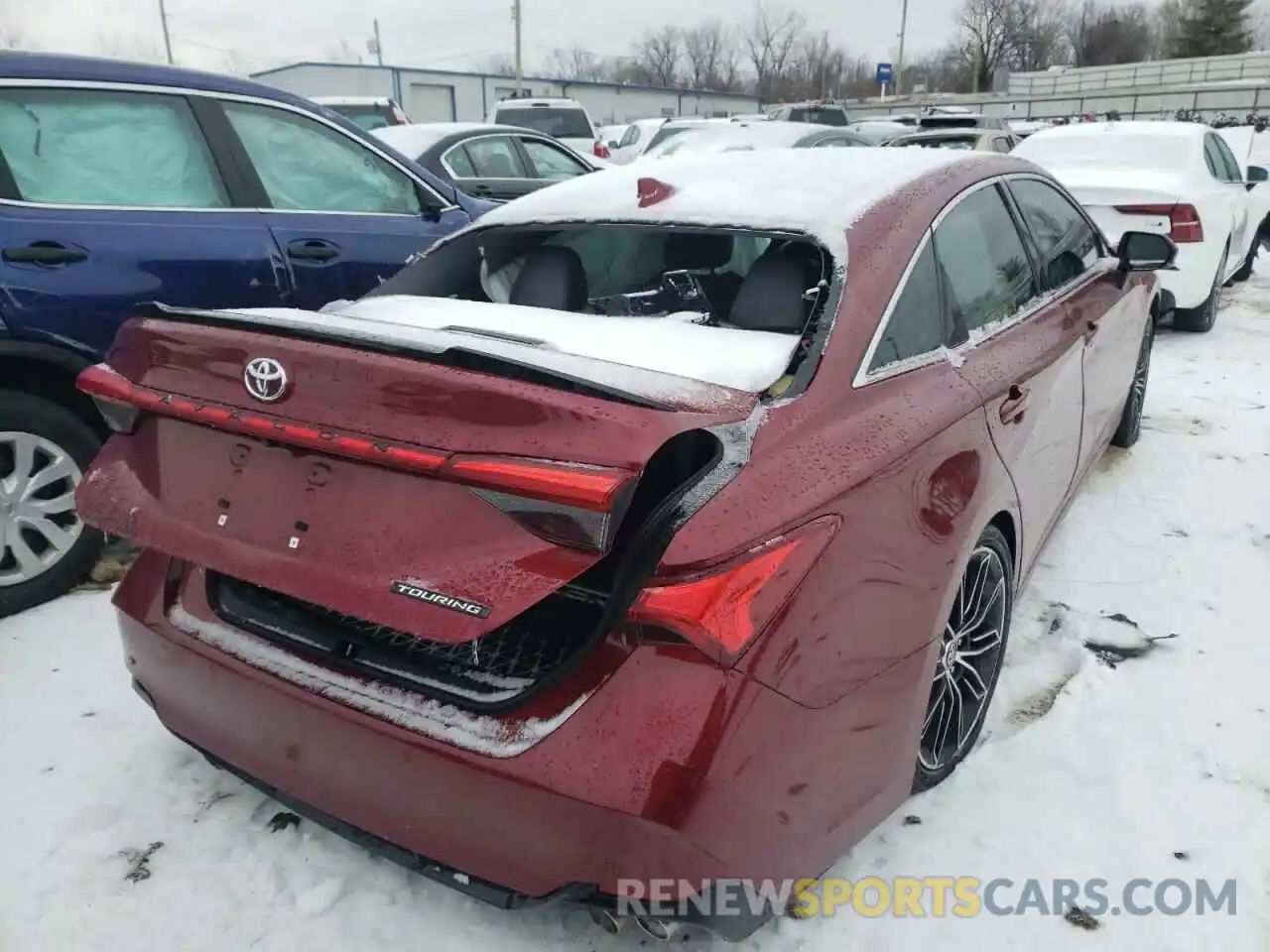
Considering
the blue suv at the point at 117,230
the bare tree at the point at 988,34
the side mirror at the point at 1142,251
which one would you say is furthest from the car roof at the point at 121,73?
the bare tree at the point at 988,34

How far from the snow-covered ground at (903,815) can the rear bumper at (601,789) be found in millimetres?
335

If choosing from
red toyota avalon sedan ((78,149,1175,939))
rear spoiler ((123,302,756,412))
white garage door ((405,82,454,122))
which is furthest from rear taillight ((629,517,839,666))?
white garage door ((405,82,454,122))

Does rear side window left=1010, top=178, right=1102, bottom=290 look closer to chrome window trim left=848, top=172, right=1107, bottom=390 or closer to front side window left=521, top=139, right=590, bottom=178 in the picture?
chrome window trim left=848, top=172, right=1107, bottom=390

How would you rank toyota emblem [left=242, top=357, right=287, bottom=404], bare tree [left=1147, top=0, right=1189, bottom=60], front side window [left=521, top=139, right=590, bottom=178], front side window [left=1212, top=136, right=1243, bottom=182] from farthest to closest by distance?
bare tree [left=1147, top=0, right=1189, bottom=60]
front side window [left=521, top=139, right=590, bottom=178]
front side window [left=1212, top=136, right=1243, bottom=182]
toyota emblem [left=242, top=357, right=287, bottom=404]

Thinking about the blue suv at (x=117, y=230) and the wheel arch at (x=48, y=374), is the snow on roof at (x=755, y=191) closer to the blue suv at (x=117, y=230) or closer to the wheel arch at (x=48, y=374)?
the blue suv at (x=117, y=230)

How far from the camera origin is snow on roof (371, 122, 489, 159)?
290 inches

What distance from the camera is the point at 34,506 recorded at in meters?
3.24

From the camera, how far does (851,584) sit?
68.9 inches

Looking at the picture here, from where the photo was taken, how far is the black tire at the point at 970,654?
2287 mm

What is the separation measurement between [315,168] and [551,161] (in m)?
4.94

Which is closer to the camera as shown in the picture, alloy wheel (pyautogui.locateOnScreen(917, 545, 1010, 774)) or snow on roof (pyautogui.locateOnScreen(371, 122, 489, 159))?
alloy wheel (pyautogui.locateOnScreen(917, 545, 1010, 774))

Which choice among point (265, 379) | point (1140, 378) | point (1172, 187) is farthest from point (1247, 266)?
point (265, 379)

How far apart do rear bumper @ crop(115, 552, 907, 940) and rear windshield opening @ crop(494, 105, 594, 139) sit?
57.0 ft

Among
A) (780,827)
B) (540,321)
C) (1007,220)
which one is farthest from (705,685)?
(1007,220)
